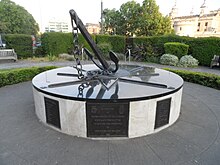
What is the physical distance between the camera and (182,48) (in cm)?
1315

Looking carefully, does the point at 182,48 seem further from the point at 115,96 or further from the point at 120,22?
the point at 120,22

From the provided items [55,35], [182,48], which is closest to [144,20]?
[182,48]

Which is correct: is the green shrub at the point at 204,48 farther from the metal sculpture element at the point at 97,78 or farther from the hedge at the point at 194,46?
the metal sculpture element at the point at 97,78

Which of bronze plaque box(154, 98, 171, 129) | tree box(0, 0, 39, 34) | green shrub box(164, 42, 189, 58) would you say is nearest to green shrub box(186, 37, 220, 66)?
green shrub box(164, 42, 189, 58)

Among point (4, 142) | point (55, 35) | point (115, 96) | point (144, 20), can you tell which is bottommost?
point (4, 142)

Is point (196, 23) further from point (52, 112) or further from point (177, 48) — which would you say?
point (52, 112)

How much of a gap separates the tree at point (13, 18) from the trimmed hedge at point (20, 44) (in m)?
22.1

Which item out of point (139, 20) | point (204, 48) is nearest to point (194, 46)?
point (204, 48)

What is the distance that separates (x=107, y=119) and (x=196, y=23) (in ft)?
225

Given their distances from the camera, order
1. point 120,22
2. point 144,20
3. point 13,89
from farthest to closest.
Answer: point 120,22, point 144,20, point 13,89

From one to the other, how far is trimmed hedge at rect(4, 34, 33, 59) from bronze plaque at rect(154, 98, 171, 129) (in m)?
14.8

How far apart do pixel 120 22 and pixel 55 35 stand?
12.4 m

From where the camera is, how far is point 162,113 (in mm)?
3746

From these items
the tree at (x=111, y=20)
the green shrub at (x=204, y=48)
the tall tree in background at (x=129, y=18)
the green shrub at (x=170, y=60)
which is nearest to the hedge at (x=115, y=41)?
the green shrub at (x=170, y=60)
